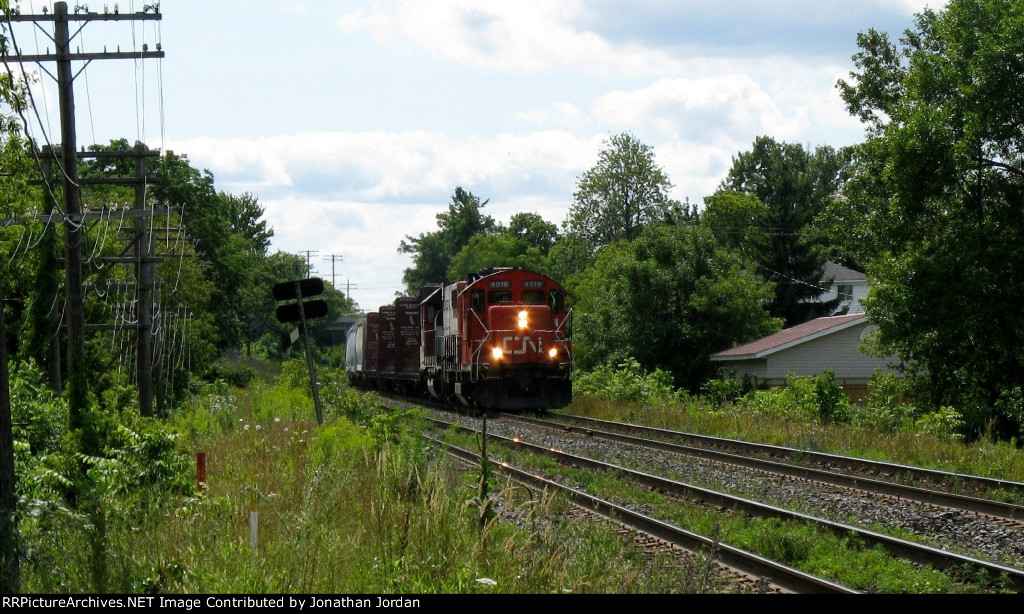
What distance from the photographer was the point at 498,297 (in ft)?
94.5

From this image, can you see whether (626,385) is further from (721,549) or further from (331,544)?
(331,544)

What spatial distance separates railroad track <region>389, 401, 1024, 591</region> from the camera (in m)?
9.12

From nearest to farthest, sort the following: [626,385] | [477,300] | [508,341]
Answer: [508,341], [477,300], [626,385]

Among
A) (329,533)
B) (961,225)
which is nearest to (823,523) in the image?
(329,533)

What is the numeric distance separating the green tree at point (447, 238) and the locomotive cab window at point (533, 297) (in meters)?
107

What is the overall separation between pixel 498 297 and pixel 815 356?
1790cm

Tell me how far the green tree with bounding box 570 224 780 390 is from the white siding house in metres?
1.77

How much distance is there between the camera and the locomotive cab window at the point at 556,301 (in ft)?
96.3

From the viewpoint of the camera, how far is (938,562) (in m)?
9.41

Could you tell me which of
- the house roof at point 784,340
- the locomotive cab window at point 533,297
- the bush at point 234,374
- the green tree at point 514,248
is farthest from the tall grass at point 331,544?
the green tree at point 514,248

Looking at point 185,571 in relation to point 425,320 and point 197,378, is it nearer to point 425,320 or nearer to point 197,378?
point 425,320

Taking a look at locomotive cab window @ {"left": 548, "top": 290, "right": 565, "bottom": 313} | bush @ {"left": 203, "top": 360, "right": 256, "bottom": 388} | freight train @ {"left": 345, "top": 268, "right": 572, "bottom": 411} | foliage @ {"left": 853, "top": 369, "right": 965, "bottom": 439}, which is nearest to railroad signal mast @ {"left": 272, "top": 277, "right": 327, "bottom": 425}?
freight train @ {"left": 345, "top": 268, "right": 572, "bottom": 411}
